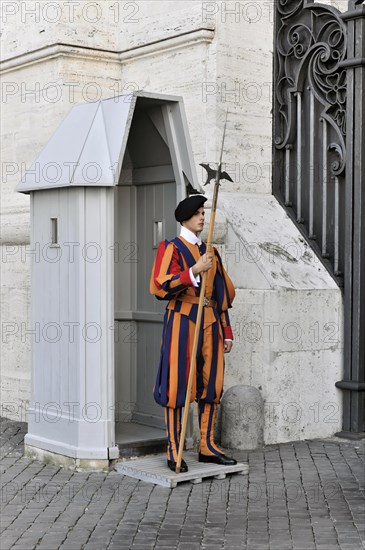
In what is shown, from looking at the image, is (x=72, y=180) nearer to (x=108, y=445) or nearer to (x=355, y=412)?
(x=108, y=445)

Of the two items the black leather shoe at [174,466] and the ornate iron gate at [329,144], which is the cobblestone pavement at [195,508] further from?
the ornate iron gate at [329,144]

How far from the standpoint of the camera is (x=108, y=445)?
7031 millimetres

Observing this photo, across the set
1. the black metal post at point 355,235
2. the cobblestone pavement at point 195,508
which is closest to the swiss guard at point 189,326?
the cobblestone pavement at point 195,508

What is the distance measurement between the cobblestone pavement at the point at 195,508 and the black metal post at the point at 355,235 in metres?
0.68

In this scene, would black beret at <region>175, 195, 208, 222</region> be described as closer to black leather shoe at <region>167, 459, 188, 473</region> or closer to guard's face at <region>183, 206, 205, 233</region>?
guard's face at <region>183, 206, 205, 233</region>

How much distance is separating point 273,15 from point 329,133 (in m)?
1.08

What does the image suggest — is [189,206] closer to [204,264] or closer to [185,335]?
[204,264]

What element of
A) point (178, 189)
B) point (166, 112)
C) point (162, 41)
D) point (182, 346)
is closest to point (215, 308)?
point (182, 346)

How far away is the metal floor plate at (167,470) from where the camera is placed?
6660 mm

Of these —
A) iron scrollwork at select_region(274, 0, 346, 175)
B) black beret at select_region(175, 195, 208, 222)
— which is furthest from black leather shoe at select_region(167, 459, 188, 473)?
iron scrollwork at select_region(274, 0, 346, 175)

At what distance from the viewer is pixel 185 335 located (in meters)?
6.88

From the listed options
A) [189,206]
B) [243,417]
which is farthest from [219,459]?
[189,206]

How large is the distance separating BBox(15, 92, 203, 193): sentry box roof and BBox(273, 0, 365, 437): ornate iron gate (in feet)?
4.69

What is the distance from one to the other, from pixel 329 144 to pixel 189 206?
78.4 inches
